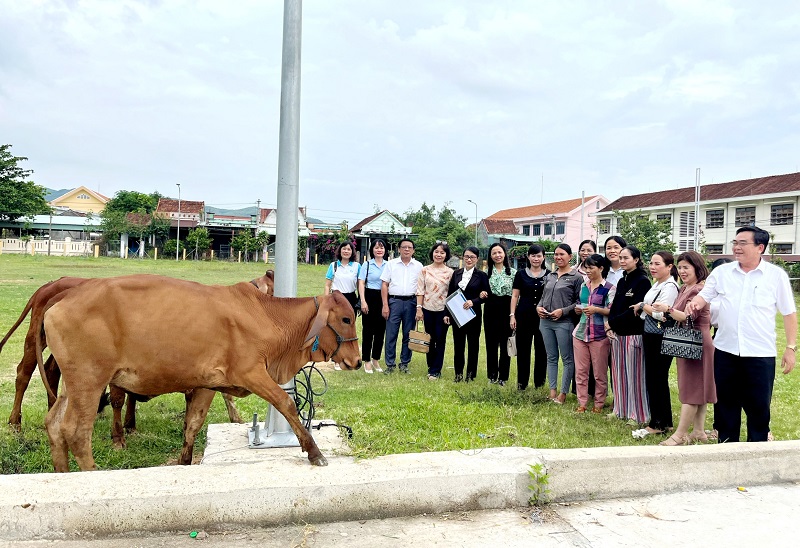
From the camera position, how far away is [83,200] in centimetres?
8056

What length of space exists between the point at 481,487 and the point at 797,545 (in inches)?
67.5

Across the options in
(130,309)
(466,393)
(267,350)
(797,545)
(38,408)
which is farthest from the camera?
(466,393)

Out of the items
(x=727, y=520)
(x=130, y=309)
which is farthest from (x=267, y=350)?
(x=727, y=520)

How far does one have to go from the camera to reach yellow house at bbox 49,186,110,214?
79.1 metres

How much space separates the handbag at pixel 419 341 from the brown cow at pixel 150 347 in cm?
418

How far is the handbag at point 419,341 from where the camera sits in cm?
854

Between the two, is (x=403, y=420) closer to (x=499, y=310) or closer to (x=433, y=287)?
(x=499, y=310)

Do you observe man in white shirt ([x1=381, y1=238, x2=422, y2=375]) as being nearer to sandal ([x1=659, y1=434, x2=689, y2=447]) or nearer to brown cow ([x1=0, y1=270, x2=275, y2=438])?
brown cow ([x1=0, y1=270, x2=275, y2=438])

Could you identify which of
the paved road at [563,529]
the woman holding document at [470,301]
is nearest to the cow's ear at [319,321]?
the paved road at [563,529]

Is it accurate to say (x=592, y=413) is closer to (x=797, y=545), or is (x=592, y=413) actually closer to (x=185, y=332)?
(x=797, y=545)

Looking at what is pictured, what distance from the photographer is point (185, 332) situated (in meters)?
4.21

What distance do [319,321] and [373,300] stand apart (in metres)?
4.64

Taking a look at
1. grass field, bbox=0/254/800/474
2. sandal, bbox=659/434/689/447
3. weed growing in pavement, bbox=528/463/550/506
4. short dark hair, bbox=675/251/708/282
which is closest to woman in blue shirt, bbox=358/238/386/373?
grass field, bbox=0/254/800/474

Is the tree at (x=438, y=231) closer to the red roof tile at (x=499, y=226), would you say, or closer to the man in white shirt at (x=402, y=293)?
the red roof tile at (x=499, y=226)
